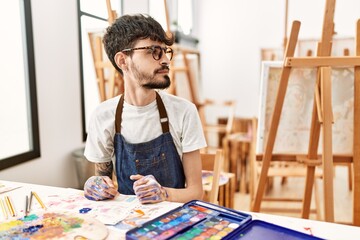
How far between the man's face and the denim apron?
0.11 meters

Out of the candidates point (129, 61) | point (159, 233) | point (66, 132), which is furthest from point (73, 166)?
point (159, 233)

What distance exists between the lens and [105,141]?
136 cm

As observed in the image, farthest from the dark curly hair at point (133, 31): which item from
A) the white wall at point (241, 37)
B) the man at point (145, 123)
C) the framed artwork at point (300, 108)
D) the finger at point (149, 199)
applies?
the white wall at point (241, 37)

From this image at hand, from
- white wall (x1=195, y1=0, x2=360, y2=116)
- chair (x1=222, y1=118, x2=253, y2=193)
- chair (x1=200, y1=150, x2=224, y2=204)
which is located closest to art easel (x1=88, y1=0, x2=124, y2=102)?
chair (x1=200, y1=150, x2=224, y2=204)

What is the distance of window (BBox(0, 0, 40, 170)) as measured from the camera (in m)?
2.21

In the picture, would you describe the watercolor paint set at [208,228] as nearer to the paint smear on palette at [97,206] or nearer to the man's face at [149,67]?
the paint smear on palette at [97,206]

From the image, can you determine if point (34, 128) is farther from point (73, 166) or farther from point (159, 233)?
point (159, 233)

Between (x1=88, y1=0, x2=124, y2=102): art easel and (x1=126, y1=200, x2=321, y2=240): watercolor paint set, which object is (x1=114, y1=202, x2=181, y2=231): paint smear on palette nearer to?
(x1=126, y1=200, x2=321, y2=240): watercolor paint set

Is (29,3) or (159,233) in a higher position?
(29,3)

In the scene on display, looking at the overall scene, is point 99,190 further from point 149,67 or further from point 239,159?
point 239,159

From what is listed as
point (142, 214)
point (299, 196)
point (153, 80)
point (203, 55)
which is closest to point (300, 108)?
point (153, 80)

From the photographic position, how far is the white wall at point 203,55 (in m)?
2.46

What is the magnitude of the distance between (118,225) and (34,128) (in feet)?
5.65

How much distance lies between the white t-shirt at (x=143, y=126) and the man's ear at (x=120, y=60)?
0.51ft
